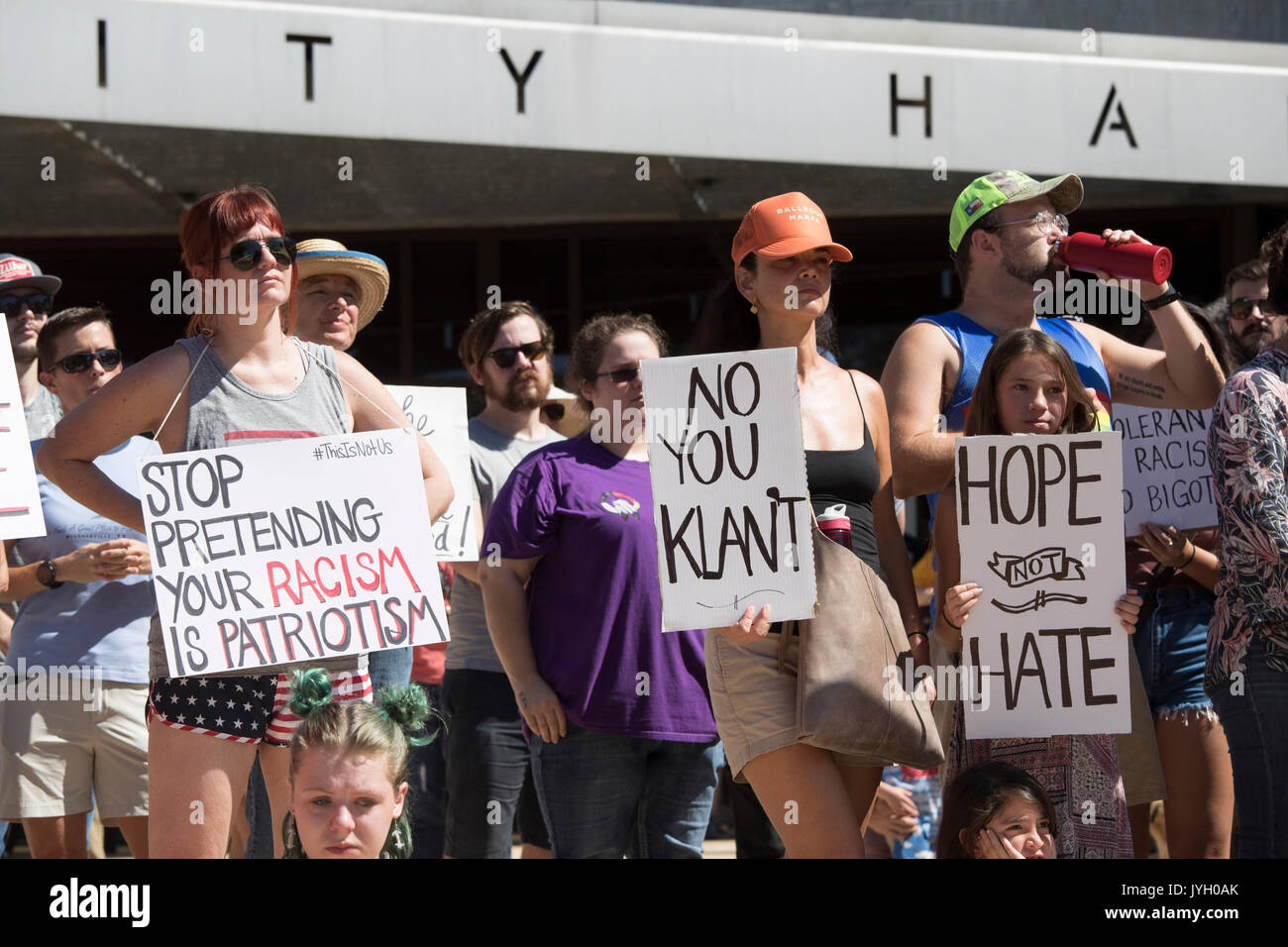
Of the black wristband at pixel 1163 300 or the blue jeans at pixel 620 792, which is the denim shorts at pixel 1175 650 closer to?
the black wristband at pixel 1163 300

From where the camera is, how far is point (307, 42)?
7.04 m

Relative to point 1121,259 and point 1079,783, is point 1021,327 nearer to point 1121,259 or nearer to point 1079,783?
point 1121,259

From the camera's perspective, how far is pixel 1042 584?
3.47 m

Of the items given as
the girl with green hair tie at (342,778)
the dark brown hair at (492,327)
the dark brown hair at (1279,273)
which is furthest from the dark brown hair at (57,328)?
Result: the dark brown hair at (1279,273)

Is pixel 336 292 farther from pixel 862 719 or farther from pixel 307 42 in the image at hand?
pixel 307 42

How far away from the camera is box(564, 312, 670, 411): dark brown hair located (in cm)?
432

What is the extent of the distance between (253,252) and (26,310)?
1.75m

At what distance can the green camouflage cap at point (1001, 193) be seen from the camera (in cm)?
388

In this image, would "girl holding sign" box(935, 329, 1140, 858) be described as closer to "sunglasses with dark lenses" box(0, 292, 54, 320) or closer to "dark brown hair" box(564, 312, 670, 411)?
"dark brown hair" box(564, 312, 670, 411)

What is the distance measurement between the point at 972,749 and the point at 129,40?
5.23m

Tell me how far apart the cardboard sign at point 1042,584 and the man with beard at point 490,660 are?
4.73 feet

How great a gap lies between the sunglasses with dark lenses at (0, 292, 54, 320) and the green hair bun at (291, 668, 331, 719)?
6.54ft

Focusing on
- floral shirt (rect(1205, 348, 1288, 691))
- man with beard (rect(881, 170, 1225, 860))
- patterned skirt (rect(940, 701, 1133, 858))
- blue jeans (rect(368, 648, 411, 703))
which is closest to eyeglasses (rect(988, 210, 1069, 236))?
man with beard (rect(881, 170, 1225, 860))

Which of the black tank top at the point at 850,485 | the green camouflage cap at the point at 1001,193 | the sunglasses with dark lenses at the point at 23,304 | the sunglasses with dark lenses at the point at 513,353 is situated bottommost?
the black tank top at the point at 850,485
